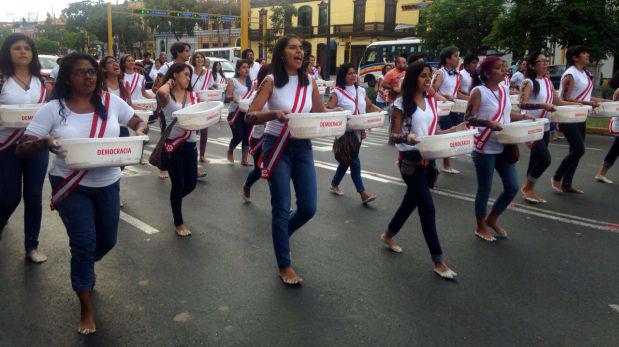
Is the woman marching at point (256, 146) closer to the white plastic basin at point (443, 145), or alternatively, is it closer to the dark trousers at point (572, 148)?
the white plastic basin at point (443, 145)

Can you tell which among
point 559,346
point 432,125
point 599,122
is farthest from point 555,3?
point 559,346

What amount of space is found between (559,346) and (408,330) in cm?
89

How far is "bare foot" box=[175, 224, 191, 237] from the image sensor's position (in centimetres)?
548

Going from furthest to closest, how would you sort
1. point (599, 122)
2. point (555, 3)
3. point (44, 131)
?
1. point (555, 3)
2. point (599, 122)
3. point (44, 131)

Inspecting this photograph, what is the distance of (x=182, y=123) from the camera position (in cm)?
470

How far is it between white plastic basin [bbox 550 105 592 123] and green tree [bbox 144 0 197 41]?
51701 millimetres

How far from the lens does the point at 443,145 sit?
4.16 metres

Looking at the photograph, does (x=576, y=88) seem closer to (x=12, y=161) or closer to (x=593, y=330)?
(x=593, y=330)

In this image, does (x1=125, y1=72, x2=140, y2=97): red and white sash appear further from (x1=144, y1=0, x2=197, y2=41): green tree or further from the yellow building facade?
(x1=144, y1=0, x2=197, y2=41): green tree

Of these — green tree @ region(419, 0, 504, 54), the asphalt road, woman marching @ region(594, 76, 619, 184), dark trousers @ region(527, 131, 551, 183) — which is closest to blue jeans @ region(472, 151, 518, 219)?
the asphalt road

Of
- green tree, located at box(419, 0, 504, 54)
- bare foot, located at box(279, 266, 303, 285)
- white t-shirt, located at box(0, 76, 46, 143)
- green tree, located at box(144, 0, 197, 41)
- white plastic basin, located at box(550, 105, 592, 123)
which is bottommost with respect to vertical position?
bare foot, located at box(279, 266, 303, 285)

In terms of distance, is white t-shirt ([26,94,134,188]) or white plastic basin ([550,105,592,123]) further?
white plastic basin ([550,105,592,123])

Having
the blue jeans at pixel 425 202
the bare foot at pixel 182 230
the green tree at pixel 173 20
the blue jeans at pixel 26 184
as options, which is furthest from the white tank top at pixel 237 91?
the green tree at pixel 173 20

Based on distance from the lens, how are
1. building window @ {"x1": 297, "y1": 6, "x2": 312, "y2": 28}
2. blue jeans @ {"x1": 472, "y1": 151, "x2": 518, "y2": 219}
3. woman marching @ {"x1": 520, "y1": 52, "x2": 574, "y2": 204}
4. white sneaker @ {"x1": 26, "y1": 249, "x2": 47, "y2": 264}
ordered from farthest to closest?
1. building window @ {"x1": 297, "y1": 6, "x2": 312, "y2": 28}
2. woman marching @ {"x1": 520, "y1": 52, "x2": 574, "y2": 204}
3. blue jeans @ {"x1": 472, "y1": 151, "x2": 518, "y2": 219}
4. white sneaker @ {"x1": 26, "y1": 249, "x2": 47, "y2": 264}
